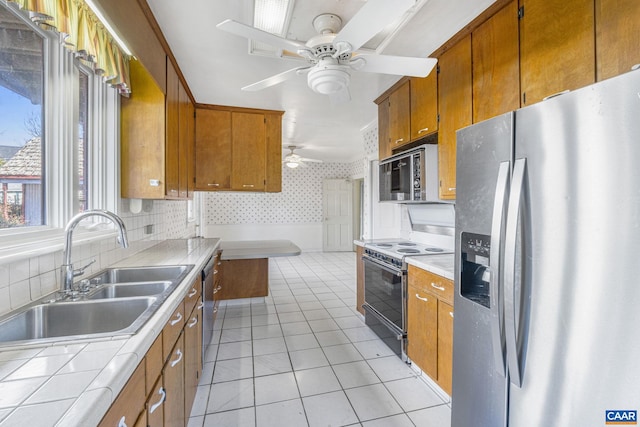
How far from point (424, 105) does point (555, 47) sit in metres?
1.05

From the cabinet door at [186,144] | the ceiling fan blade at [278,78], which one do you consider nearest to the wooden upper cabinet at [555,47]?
the ceiling fan blade at [278,78]

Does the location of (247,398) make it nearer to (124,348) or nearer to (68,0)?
(124,348)

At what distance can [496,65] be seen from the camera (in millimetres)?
1721

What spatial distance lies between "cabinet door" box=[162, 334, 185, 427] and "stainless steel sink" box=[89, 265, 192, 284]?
0.52 meters

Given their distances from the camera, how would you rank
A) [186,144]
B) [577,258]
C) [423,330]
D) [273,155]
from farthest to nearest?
[273,155] < [186,144] < [423,330] < [577,258]

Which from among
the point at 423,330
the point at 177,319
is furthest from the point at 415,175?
the point at 177,319

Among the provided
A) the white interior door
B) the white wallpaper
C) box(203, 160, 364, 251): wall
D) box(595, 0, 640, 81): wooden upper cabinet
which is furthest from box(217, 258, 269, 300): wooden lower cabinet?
the white interior door

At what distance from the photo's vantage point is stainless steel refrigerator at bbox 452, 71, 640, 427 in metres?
0.79

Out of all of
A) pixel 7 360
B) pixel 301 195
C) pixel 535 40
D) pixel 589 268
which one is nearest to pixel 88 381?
pixel 7 360

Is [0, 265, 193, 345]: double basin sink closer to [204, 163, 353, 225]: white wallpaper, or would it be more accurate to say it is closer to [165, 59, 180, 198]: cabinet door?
[165, 59, 180, 198]: cabinet door

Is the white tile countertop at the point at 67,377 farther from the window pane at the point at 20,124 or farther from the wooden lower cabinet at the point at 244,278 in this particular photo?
the wooden lower cabinet at the point at 244,278

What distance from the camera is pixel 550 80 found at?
141 cm

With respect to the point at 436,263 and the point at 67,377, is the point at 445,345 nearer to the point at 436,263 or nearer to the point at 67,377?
the point at 436,263

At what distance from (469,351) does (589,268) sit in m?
0.71
